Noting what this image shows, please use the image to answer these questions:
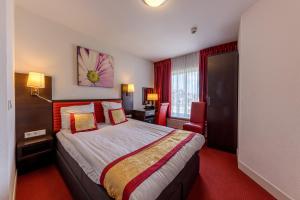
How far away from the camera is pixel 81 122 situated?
88.8 inches

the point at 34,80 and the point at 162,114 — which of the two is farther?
the point at 162,114

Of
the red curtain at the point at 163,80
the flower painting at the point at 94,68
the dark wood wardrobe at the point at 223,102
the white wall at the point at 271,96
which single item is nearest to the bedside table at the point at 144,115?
the red curtain at the point at 163,80

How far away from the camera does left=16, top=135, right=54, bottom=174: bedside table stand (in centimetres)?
188

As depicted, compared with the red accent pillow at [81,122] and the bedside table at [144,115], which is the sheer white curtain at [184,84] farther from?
the red accent pillow at [81,122]

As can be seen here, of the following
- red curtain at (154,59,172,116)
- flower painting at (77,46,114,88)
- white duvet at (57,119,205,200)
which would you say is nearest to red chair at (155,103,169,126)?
red curtain at (154,59,172,116)

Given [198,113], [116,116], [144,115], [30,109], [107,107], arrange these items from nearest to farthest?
[30,109], [116,116], [107,107], [198,113], [144,115]

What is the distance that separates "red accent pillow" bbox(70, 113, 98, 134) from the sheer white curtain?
9.17 ft

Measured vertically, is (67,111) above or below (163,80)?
below

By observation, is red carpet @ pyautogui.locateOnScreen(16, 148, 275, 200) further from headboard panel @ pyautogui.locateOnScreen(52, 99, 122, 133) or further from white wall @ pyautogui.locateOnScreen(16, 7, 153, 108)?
white wall @ pyautogui.locateOnScreen(16, 7, 153, 108)

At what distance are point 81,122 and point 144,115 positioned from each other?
1.74 m

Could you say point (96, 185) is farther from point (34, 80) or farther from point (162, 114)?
point (162, 114)

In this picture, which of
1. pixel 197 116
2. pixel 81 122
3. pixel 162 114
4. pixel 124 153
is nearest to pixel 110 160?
pixel 124 153

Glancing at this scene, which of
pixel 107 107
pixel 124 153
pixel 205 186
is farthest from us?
pixel 107 107

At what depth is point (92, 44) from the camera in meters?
3.00
